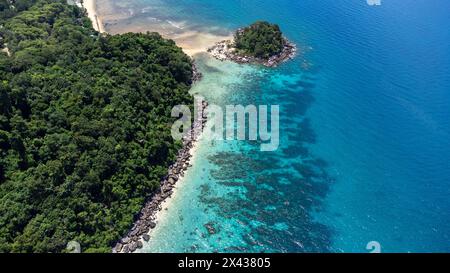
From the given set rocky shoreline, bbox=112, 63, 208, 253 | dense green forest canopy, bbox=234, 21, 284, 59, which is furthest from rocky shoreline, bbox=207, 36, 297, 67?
rocky shoreline, bbox=112, 63, 208, 253

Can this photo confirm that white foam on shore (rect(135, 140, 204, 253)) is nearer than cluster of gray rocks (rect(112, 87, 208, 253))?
No

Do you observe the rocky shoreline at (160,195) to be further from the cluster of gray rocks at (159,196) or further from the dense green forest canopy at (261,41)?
the dense green forest canopy at (261,41)

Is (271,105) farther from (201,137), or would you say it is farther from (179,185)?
(179,185)

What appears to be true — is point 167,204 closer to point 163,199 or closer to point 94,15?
point 163,199

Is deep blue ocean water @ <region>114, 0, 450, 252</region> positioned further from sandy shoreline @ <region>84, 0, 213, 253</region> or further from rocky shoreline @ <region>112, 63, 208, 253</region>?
rocky shoreline @ <region>112, 63, 208, 253</region>

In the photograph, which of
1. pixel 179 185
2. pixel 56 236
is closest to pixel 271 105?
pixel 179 185

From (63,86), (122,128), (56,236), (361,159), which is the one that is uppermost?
(63,86)
